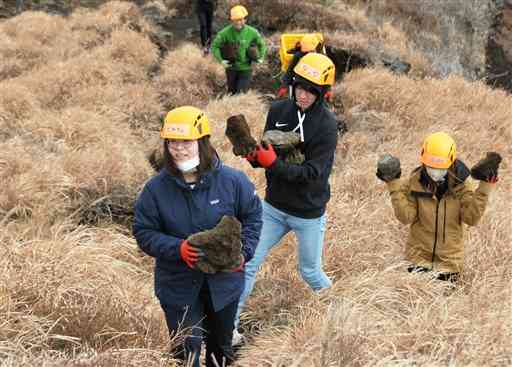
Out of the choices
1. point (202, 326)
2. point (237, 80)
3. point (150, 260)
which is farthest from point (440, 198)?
point (237, 80)

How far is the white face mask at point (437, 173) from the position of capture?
3.52 meters

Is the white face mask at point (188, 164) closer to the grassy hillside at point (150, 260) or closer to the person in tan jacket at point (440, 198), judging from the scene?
the grassy hillside at point (150, 260)

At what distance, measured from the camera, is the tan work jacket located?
3520 millimetres

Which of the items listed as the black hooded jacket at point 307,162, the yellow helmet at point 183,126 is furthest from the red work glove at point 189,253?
the black hooded jacket at point 307,162

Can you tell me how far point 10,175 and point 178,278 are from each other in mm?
3023

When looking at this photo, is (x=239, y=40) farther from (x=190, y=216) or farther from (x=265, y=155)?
(x=190, y=216)

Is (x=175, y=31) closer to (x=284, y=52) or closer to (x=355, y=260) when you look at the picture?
(x=284, y=52)

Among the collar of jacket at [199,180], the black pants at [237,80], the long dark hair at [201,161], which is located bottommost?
the black pants at [237,80]

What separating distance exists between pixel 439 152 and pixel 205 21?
30.6 feet

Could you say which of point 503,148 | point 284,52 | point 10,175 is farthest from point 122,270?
point 503,148

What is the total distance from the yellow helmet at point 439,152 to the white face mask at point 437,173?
0.12 feet

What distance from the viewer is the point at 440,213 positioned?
3605 mm

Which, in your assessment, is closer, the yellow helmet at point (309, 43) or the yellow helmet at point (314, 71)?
the yellow helmet at point (314, 71)

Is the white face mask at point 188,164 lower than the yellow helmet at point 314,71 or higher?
lower
